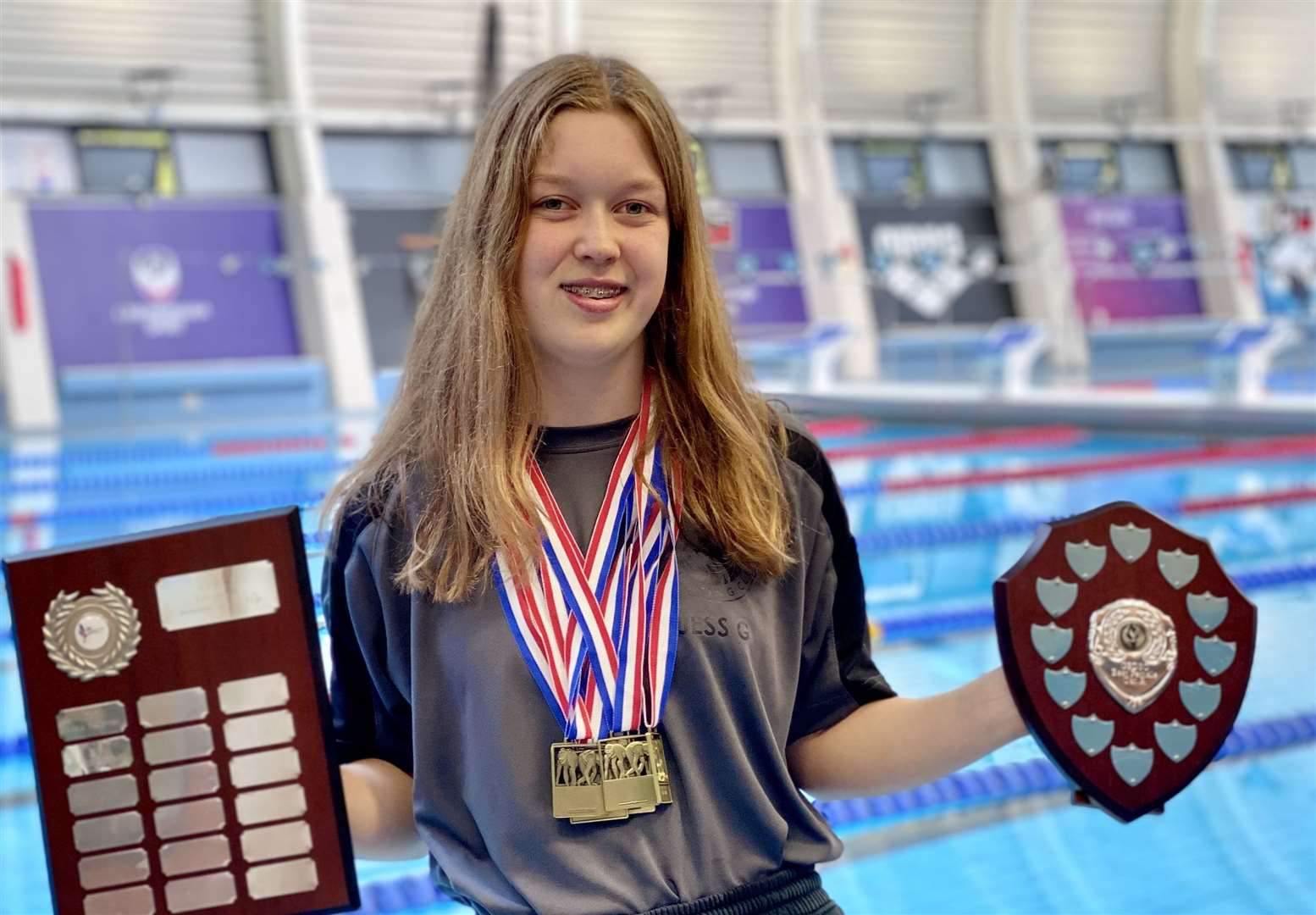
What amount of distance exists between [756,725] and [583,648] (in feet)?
0.51

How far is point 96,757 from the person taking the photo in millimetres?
975

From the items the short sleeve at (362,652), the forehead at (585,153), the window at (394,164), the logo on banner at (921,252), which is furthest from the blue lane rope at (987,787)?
the logo on banner at (921,252)

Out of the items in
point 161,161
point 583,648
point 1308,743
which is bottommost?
point 1308,743

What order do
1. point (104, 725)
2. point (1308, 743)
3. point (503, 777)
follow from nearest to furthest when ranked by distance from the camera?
point (104, 725)
point (503, 777)
point (1308, 743)

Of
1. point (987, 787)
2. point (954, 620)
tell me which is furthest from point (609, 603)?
point (954, 620)

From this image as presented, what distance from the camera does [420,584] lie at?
111 centimetres

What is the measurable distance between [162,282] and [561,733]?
11.7 m

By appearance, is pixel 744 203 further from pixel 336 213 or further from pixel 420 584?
pixel 420 584

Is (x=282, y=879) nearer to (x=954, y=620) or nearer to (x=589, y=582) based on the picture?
(x=589, y=582)

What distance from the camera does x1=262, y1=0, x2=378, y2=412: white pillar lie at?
12.2m

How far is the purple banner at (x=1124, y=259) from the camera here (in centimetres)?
1568

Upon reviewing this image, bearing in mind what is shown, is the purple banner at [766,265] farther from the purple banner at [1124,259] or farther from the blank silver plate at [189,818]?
the blank silver plate at [189,818]

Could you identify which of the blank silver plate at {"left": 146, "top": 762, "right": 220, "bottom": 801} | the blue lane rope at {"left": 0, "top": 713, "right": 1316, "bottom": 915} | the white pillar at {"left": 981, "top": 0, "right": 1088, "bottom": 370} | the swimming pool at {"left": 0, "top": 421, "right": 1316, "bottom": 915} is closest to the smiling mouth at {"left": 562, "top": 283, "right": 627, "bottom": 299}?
the blank silver plate at {"left": 146, "top": 762, "right": 220, "bottom": 801}

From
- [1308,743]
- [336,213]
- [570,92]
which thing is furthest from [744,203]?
[570,92]
